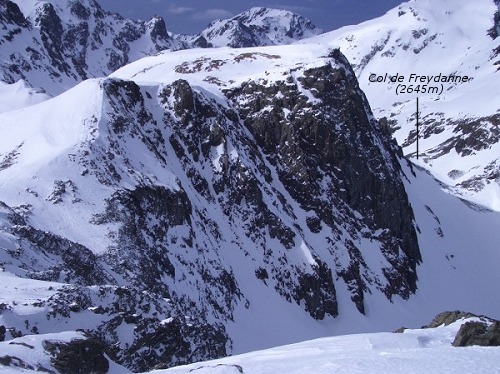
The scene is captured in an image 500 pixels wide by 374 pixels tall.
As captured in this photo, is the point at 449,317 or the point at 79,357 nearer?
the point at 79,357

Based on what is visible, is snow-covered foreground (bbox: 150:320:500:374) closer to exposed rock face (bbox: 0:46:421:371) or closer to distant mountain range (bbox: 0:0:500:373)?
distant mountain range (bbox: 0:0:500:373)

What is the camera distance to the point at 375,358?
56.5ft

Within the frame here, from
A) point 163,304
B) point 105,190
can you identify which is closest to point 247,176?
point 105,190

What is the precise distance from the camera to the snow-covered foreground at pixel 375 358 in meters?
16.0

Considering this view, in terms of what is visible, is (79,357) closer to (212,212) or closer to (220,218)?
(212,212)

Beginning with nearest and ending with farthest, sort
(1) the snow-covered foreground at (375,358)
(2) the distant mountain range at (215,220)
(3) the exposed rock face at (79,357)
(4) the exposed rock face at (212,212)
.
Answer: (1) the snow-covered foreground at (375,358), (3) the exposed rock face at (79,357), (2) the distant mountain range at (215,220), (4) the exposed rock face at (212,212)

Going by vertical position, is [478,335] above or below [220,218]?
below

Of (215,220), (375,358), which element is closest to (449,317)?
(375,358)

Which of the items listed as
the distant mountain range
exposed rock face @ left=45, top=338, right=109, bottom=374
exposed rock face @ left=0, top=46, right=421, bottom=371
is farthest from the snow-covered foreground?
exposed rock face @ left=0, top=46, right=421, bottom=371

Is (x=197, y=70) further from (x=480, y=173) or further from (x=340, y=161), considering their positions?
(x=480, y=173)

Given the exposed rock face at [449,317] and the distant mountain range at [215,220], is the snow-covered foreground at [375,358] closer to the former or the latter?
the exposed rock face at [449,317]

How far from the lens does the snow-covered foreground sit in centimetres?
1605

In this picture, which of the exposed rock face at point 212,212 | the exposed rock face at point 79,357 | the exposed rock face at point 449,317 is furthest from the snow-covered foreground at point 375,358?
the exposed rock face at point 212,212

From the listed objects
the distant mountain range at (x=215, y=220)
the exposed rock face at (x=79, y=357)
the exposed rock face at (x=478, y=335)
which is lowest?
the exposed rock face at (x=478, y=335)
